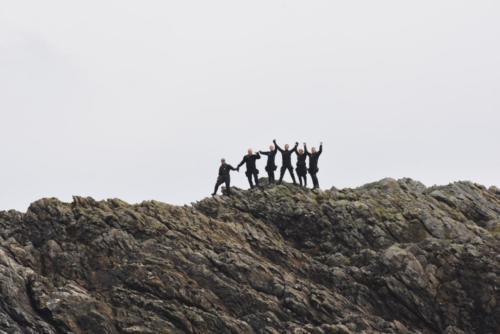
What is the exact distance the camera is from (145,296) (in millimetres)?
37469

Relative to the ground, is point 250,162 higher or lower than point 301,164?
higher

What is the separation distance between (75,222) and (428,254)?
77.3 feet

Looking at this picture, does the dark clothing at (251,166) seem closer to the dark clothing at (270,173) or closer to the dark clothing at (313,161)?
the dark clothing at (270,173)

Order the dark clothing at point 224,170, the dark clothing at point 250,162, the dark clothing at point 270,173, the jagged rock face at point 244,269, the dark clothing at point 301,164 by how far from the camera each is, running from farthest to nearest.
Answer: the dark clothing at point 270,173
the dark clothing at point 301,164
the dark clothing at point 250,162
the dark clothing at point 224,170
the jagged rock face at point 244,269

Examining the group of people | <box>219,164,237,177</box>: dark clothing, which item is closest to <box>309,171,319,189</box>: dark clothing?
the group of people

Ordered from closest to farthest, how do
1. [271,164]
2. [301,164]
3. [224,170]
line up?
[224,170] < [301,164] < [271,164]

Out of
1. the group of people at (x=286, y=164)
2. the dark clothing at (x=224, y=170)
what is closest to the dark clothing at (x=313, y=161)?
the group of people at (x=286, y=164)

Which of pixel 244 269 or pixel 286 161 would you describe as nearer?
pixel 244 269

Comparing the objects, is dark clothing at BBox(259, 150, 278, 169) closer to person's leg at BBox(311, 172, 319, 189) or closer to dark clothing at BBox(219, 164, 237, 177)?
person's leg at BBox(311, 172, 319, 189)

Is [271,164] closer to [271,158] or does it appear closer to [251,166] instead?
[271,158]

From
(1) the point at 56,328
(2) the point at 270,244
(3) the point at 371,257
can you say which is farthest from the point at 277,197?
(1) the point at 56,328

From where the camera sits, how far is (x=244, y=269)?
41.3 metres

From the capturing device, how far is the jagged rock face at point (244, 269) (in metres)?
Result: 36.2

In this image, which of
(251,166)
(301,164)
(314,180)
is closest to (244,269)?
(251,166)
